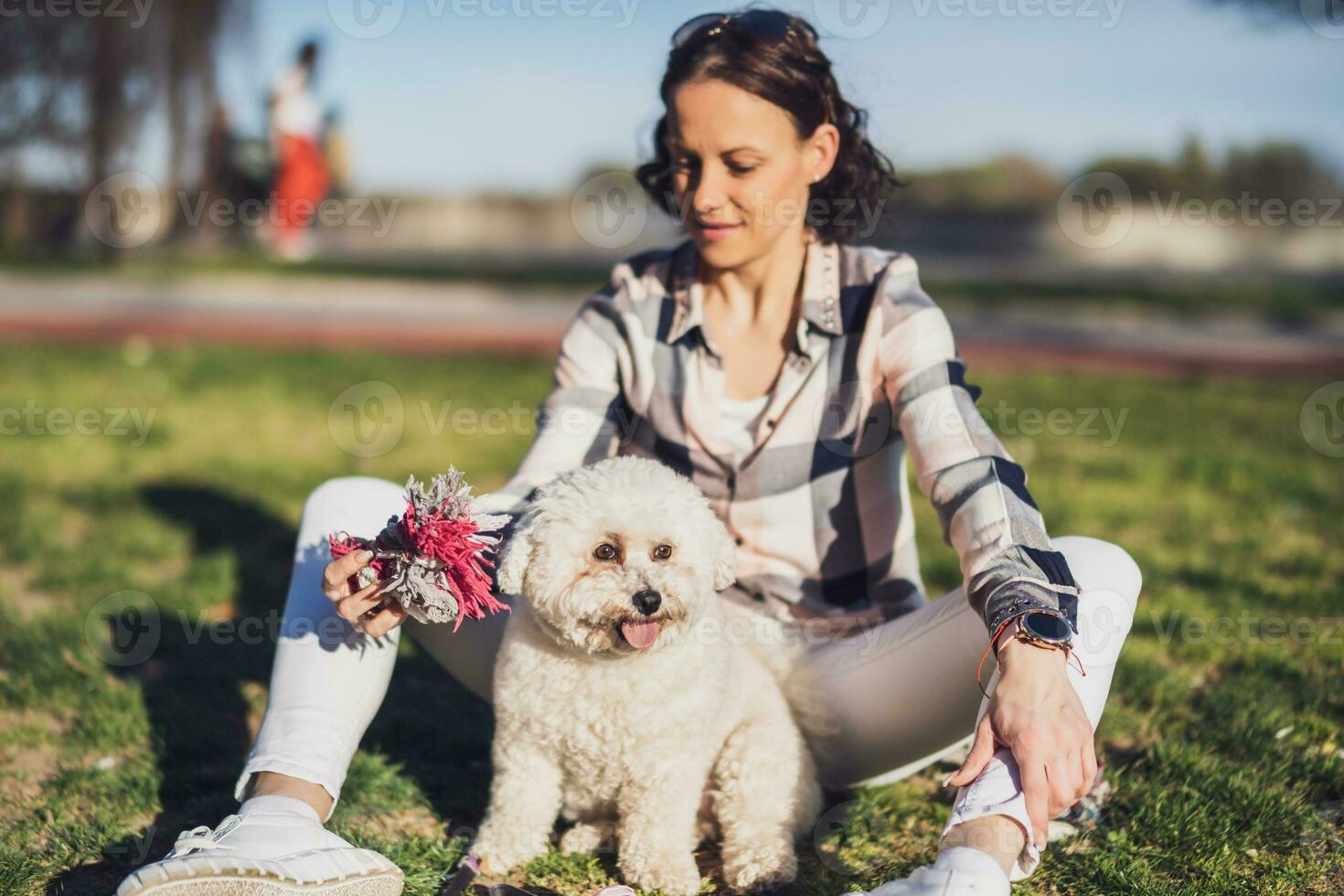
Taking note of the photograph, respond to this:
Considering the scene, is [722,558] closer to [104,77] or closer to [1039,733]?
[1039,733]

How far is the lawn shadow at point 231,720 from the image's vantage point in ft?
8.46

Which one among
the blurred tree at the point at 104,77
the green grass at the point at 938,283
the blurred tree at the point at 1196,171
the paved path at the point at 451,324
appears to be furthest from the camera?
the blurred tree at the point at 1196,171

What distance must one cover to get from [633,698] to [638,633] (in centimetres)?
16

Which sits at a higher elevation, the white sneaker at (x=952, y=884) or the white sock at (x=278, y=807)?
the white sneaker at (x=952, y=884)

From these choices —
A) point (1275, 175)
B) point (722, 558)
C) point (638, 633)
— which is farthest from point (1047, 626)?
point (1275, 175)

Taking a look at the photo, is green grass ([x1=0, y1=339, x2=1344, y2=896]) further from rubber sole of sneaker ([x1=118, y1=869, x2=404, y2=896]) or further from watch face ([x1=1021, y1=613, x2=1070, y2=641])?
watch face ([x1=1021, y1=613, x2=1070, y2=641])

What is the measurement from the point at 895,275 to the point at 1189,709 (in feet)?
4.95

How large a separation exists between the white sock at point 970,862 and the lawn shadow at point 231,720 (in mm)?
1216

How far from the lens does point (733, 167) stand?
8.45 ft

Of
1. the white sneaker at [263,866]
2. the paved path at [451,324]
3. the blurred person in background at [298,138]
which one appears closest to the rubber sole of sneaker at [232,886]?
the white sneaker at [263,866]

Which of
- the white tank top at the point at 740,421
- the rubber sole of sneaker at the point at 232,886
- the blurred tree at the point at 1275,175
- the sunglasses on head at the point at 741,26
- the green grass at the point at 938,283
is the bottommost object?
the green grass at the point at 938,283

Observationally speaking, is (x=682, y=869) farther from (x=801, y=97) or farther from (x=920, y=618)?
(x=801, y=97)

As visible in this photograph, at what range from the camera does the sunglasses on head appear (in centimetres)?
257

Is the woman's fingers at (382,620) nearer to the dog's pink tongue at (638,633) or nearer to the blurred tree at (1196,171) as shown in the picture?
the dog's pink tongue at (638,633)
